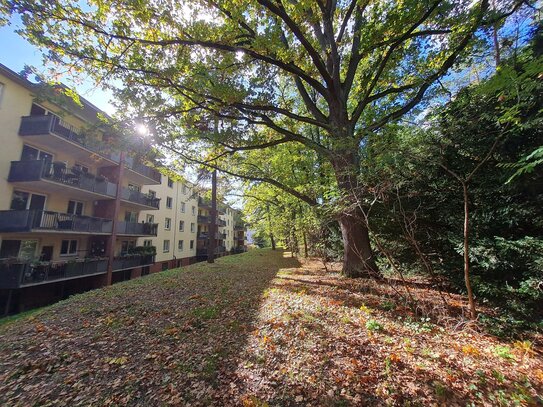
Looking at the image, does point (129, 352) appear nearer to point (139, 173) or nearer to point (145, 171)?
point (139, 173)

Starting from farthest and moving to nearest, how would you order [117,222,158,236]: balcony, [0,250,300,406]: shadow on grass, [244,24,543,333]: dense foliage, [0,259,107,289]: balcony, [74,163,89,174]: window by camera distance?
[117,222,158,236]: balcony → [74,163,89,174]: window → [0,259,107,289]: balcony → [244,24,543,333]: dense foliage → [0,250,300,406]: shadow on grass

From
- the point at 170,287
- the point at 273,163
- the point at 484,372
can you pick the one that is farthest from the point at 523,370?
the point at 273,163

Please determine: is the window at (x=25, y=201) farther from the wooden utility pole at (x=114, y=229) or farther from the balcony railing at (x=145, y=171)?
the balcony railing at (x=145, y=171)

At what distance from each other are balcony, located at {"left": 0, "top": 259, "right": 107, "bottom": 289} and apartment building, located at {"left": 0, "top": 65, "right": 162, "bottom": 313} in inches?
1.3

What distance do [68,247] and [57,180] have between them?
484cm

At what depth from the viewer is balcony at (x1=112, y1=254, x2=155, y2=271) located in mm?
16697

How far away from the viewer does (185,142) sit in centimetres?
944

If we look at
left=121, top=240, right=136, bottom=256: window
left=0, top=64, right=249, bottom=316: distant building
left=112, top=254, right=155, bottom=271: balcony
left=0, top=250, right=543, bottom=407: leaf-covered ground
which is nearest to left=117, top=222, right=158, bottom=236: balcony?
left=0, top=64, right=249, bottom=316: distant building

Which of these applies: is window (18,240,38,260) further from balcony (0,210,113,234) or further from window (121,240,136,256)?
window (121,240,136,256)

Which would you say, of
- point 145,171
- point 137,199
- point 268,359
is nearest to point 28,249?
point 137,199

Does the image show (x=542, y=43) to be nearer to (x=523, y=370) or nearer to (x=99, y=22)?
(x=523, y=370)

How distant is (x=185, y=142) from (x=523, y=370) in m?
10.3

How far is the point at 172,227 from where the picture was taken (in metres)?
25.8

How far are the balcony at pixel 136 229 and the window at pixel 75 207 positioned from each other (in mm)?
2397
